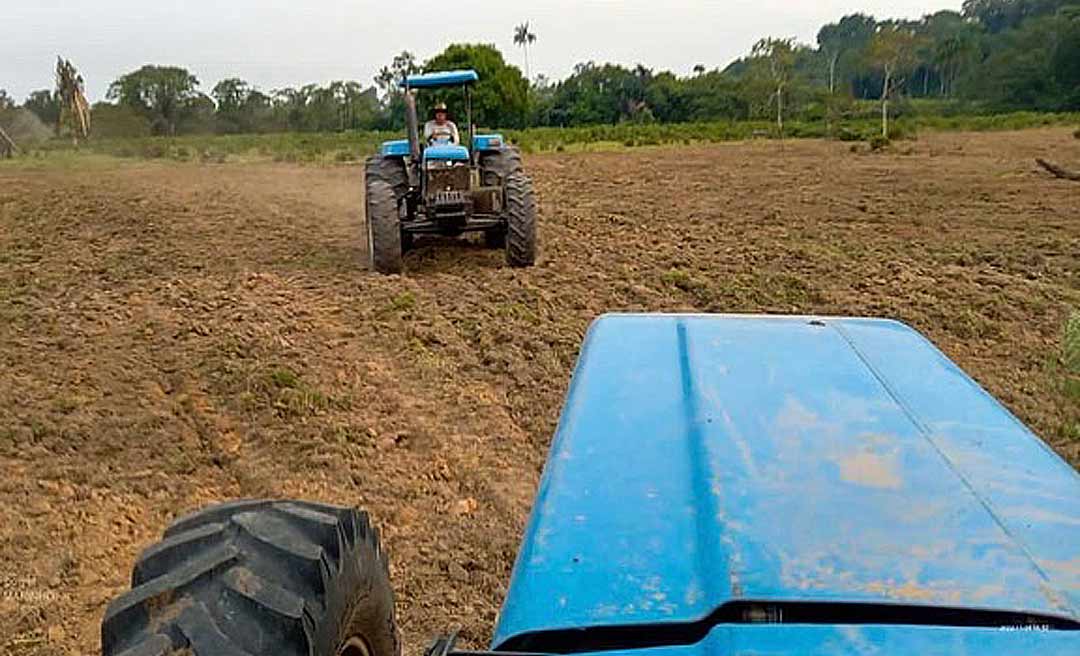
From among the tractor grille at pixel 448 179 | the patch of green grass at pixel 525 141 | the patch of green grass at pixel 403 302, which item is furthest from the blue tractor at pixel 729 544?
the patch of green grass at pixel 525 141

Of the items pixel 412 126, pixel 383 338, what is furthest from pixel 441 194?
pixel 383 338

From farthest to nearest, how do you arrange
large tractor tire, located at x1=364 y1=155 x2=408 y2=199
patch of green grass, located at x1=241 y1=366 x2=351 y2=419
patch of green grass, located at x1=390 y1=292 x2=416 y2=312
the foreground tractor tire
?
large tractor tire, located at x1=364 y1=155 x2=408 y2=199
patch of green grass, located at x1=390 y1=292 x2=416 y2=312
patch of green grass, located at x1=241 y1=366 x2=351 y2=419
the foreground tractor tire

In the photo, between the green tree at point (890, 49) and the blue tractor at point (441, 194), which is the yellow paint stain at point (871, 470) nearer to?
the blue tractor at point (441, 194)

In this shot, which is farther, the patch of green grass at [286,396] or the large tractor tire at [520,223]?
the large tractor tire at [520,223]

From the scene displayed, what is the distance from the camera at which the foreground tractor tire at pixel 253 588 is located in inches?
61.2

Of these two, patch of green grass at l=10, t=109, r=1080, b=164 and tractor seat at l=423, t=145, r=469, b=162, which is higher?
tractor seat at l=423, t=145, r=469, b=162

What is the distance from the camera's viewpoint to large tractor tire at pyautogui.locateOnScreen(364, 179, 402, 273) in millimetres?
8820

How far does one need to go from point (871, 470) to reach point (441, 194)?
7637mm

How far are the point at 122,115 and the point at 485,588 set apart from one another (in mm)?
41530

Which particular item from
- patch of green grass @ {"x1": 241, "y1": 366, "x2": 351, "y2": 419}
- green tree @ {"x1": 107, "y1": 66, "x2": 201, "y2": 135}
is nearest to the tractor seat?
patch of green grass @ {"x1": 241, "y1": 366, "x2": 351, "y2": 419}

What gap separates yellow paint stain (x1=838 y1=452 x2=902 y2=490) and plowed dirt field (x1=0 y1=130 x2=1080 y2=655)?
1945 millimetres

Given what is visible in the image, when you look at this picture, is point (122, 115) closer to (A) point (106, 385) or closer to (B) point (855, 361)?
(A) point (106, 385)

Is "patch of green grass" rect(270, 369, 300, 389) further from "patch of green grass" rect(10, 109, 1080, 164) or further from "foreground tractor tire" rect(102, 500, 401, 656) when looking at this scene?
"patch of green grass" rect(10, 109, 1080, 164)

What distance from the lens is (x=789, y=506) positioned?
159 centimetres
